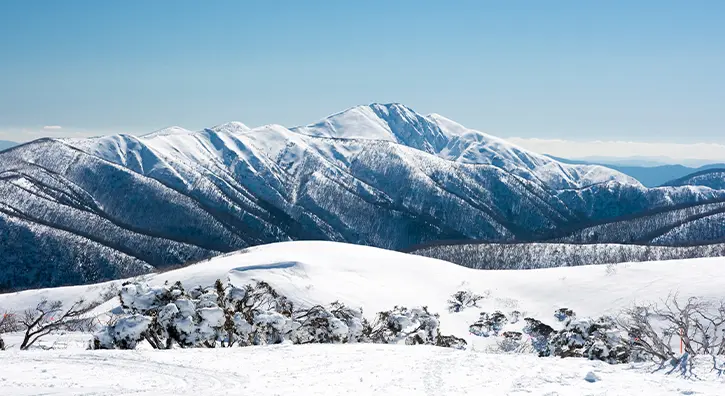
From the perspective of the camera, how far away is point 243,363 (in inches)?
1101

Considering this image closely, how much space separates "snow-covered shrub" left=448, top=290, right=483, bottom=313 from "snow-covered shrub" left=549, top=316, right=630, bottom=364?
32477mm

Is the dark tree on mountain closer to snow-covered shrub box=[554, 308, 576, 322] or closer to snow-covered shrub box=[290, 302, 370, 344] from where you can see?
snow-covered shrub box=[290, 302, 370, 344]

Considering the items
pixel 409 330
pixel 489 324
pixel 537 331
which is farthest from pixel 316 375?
pixel 489 324

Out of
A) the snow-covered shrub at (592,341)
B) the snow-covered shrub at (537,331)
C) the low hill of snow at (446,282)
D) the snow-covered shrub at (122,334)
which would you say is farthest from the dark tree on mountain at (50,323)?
the snow-covered shrub at (537,331)

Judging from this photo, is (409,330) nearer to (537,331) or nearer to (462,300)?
(537,331)

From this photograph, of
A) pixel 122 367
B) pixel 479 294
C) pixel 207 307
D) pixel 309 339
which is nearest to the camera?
pixel 122 367

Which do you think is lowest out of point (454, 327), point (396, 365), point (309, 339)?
point (454, 327)

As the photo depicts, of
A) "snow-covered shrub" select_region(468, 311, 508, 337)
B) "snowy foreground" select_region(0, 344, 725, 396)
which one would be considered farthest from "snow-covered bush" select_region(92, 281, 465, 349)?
"snow-covered shrub" select_region(468, 311, 508, 337)

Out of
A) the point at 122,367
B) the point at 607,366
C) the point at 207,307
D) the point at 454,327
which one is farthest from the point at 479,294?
the point at 122,367

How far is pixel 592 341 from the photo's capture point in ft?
123

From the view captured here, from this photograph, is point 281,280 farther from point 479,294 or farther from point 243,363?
point 243,363

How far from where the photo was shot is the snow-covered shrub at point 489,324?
222ft

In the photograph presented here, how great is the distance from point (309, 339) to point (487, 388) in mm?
24344

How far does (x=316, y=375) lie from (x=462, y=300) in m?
57.5
